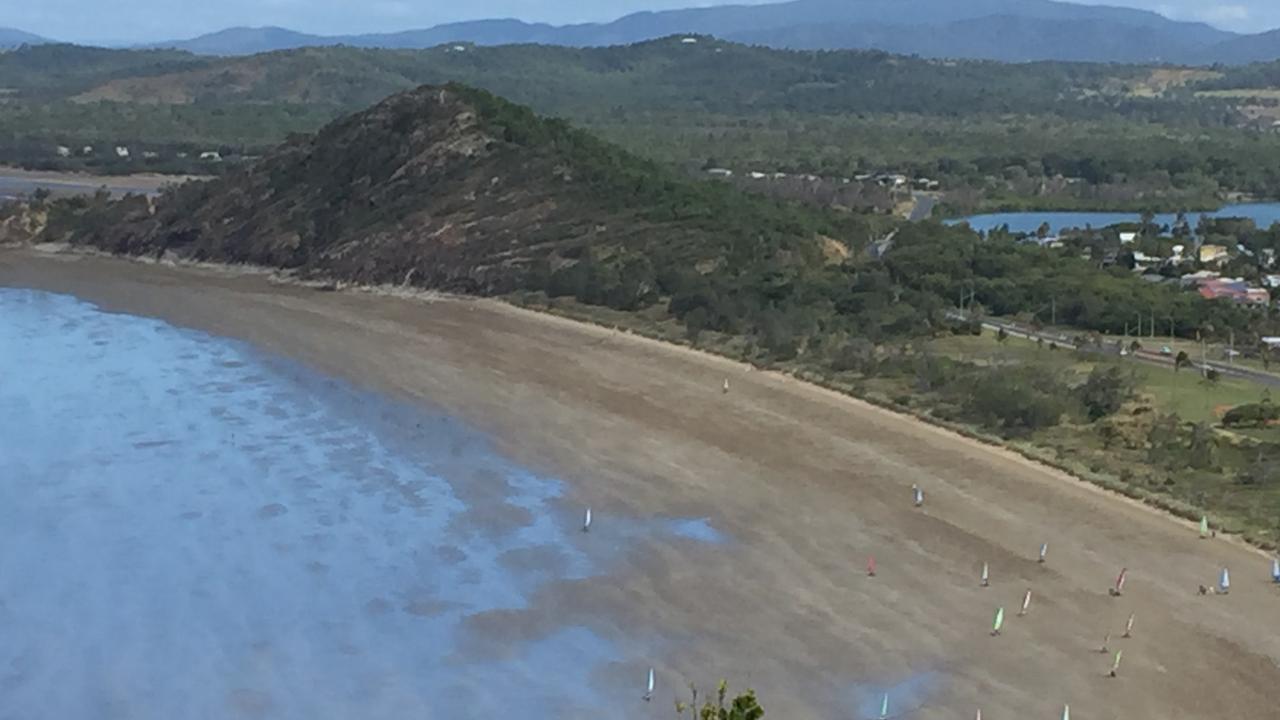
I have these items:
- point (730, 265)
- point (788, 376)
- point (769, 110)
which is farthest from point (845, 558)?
point (769, 110)

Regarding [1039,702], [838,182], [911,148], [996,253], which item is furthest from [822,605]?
[911,148]

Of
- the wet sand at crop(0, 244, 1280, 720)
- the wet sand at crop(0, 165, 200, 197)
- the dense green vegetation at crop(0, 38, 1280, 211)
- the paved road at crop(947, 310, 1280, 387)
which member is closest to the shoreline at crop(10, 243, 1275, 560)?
the wet sand at crop(0, 244, 1280, 720)

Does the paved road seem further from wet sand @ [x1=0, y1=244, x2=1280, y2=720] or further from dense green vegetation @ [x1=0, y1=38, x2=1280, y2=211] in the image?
dense green vegetation @ [x1=0, y1=38, x2=1280, y2=211]

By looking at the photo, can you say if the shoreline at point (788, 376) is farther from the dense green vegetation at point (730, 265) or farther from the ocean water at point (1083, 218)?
the ocean water at point (1083, 218)

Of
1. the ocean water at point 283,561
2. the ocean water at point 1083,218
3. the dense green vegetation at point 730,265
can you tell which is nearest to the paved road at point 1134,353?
the dense green vegetation at point 730,265

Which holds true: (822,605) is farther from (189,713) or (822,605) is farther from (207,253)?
(207,253)

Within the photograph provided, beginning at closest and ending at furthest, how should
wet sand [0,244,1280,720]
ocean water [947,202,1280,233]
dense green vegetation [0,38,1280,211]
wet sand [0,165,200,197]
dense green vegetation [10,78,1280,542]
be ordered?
1. wet sand [0,244,1280,720]
2. dense green vegetation [10,78,1280,542]
3. ocean water [947,202,1280,233]
4. wet sand [0,165,200,197]
5. dense green vegetation [0,38,1280,211]
